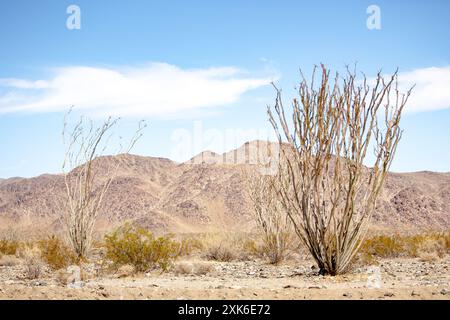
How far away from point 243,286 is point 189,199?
49.2 metres

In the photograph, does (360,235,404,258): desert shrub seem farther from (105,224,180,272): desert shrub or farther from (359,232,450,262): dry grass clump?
(105,224,180,272): desert shrub

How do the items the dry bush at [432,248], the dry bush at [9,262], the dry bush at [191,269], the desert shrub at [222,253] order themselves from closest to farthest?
1. the dry bush at [191,269]
2. the dry bush at [9,262]
3. the dry bush at [432,248]
4. the desert shrub at [222,253]

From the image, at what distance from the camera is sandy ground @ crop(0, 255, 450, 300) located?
25.0ft

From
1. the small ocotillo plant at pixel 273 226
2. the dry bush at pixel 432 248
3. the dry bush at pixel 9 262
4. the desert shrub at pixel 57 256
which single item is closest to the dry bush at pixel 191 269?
the desert shrub at pixel 57 256

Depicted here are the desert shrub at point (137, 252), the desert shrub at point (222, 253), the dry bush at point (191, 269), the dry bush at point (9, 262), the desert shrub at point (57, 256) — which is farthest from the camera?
the desert shrub at point (222, 253)

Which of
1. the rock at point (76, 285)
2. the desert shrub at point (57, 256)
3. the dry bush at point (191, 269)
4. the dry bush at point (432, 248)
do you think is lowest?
the dry bush at point (432, 248)

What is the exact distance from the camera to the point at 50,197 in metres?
61.7

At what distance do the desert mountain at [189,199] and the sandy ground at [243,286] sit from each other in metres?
35.6

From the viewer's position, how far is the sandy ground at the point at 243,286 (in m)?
7.61

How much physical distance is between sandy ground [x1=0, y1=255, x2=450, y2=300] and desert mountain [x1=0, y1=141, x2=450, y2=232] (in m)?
35.6

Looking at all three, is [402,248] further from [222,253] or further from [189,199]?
[189,199]

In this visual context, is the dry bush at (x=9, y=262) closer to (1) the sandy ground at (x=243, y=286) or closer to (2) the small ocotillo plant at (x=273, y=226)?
(1) the sandy ground at (x=243, y=286)

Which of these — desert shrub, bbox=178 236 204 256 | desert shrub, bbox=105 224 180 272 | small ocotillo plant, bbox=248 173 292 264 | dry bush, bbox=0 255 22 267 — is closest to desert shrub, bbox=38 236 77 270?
desert shrub, bbox=105 224 180 272
